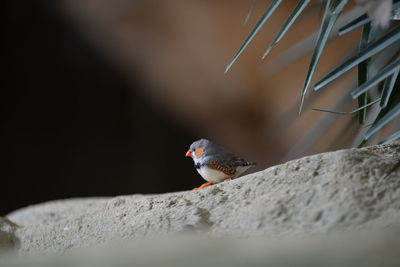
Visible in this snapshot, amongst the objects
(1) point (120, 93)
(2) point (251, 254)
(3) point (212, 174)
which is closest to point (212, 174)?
(3) point (212, 174)

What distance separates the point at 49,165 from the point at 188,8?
2334 mm

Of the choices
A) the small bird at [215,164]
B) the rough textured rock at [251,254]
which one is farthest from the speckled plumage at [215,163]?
the rough textured rock at [251,254]

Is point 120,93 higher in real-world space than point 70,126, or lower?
higher

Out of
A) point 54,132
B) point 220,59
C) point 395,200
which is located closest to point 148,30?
point 220,59

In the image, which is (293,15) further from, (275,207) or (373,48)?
(275,207)

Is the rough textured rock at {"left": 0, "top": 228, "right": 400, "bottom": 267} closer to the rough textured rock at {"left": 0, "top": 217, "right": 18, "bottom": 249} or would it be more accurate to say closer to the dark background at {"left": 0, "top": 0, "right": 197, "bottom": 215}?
the rough textured rock at {"left": 0, "top": 217, "right": 18, "bottom": 249}

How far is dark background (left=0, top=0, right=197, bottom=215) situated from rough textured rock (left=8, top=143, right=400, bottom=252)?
4834 millimetres

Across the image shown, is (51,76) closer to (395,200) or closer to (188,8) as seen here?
(188,8)

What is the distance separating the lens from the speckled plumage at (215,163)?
8.42 feet

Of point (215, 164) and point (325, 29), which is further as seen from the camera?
point (215, 164)

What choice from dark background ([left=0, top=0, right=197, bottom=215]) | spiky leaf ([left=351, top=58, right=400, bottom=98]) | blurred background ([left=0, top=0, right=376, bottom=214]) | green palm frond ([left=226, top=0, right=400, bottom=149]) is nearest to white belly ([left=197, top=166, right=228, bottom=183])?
green palm frond ([left=226, top=0, right=400, bottom=149])

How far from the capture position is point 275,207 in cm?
183

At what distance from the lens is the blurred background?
6.91 m

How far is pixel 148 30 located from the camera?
7020mm
